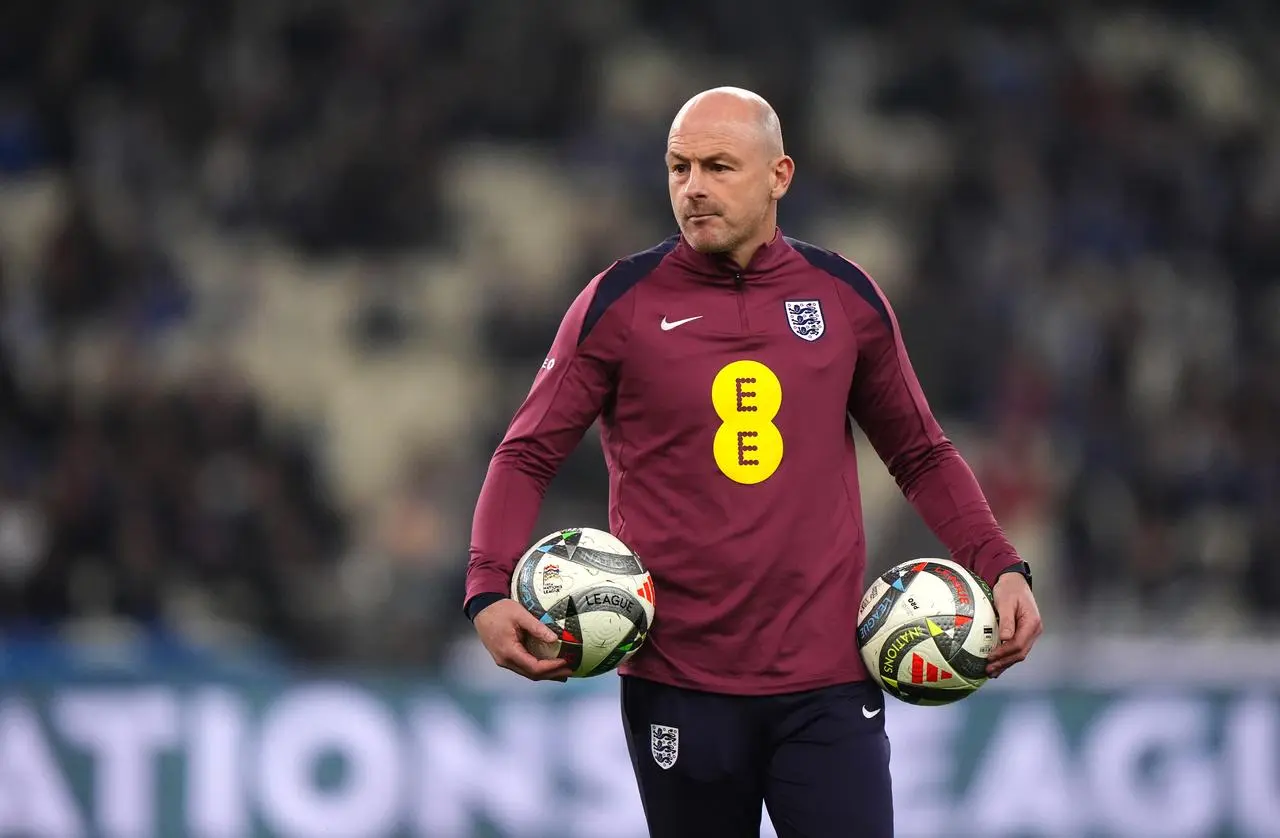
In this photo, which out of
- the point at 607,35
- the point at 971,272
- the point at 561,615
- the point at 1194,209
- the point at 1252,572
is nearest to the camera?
the point at 561,615

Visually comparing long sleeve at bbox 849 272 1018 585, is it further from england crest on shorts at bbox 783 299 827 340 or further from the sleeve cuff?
the sleeve cuff

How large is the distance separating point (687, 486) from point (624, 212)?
861 cm

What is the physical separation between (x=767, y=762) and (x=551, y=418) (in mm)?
900

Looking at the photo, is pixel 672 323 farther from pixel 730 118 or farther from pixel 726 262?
pixel 730 118

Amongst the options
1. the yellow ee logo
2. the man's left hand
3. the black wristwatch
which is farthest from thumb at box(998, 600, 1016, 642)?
the yellow ee logo

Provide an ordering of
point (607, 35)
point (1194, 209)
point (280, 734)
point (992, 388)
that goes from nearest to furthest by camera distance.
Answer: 1. point (280, 734)
2. point (992, 388)
3. point (1194, 209)
4. point (607, 35)

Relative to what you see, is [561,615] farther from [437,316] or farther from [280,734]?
[437,316]

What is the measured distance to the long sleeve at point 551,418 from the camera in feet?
14.0

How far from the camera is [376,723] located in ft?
27.3

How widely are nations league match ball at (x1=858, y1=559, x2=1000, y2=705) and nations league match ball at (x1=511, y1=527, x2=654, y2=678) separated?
20.2 inches

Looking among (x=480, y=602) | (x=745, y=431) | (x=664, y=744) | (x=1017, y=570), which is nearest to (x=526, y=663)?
(x=480, y=602)

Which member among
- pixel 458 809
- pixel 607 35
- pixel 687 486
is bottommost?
pixel 458 809

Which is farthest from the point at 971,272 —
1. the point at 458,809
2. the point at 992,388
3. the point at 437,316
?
the point at 458,809

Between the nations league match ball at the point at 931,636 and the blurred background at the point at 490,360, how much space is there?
409cm
